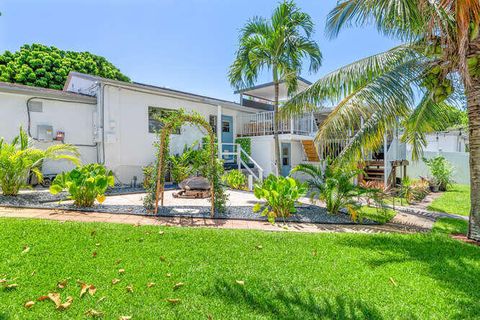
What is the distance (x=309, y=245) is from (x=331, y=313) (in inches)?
82.2

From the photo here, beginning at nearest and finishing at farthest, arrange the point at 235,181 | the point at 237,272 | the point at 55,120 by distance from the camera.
Result: the point at 237,272 → the point at 55,120 → the point at 235,181

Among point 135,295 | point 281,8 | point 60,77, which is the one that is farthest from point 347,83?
point 60,77

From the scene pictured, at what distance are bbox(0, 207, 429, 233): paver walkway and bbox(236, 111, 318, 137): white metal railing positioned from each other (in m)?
9.15

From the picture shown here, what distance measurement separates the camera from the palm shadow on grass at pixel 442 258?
330 cm

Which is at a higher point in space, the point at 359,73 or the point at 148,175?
the point at 359,73

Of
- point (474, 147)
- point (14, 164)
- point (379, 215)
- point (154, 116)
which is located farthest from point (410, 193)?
point (14, 164)

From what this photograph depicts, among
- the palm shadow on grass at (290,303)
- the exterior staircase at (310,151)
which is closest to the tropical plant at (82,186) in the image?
the palm shadow on grass at (290,303)

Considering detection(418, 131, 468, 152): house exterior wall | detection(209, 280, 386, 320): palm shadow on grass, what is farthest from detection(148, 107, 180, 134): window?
detection(418, 131, 468, 152): house exterior wall

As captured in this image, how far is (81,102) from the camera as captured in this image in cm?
1144

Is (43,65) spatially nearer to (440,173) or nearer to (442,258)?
(442,258)

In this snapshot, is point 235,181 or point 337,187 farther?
point 235,181

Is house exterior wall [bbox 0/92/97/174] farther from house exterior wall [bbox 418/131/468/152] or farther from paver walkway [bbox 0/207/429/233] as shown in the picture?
house exterior wall [bbox 418/131/468/152]

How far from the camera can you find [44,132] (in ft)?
34.4

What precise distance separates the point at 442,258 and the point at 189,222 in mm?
4810
